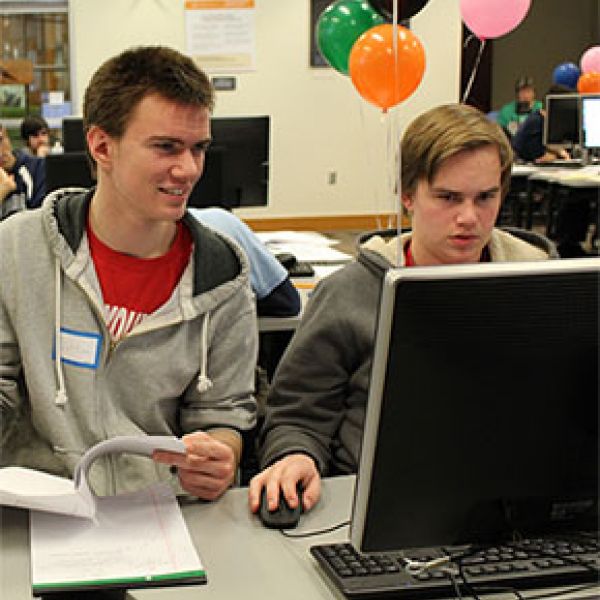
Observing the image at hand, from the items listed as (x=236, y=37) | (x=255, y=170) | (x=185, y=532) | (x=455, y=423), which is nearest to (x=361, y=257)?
(x=185, y=532)

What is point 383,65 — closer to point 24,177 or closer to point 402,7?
point 402,7

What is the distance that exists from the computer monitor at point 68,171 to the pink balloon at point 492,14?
1.99 metres

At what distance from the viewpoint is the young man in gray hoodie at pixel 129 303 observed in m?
1.69

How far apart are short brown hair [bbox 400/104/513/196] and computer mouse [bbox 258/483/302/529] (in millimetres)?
632

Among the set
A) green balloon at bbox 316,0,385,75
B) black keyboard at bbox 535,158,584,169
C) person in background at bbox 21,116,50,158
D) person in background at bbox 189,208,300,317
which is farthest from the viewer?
black keyboard at bbox 535,158,584,169

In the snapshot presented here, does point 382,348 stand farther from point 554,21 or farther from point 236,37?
point 554,21

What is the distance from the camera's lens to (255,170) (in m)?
3.99

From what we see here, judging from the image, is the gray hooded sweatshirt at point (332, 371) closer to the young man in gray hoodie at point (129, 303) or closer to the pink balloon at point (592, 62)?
the young man in gray hoodie at point (129, 303)

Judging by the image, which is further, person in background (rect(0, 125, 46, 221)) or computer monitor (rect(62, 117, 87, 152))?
person in background (rect(0, 125, 46, 221))

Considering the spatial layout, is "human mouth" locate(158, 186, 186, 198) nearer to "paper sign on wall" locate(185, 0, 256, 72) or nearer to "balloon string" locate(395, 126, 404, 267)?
"balloon string" locate(395, 126, 404, 267)

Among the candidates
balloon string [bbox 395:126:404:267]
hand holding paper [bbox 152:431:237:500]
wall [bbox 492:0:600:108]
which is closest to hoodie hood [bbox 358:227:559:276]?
balloon string [bbox 395:126:404:267]

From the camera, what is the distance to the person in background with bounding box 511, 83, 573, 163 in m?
8.25

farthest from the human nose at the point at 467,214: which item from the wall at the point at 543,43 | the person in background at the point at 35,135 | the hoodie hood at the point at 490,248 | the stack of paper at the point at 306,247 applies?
the wall at the point at 543,43

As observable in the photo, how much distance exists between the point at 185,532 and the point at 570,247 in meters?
6.71
